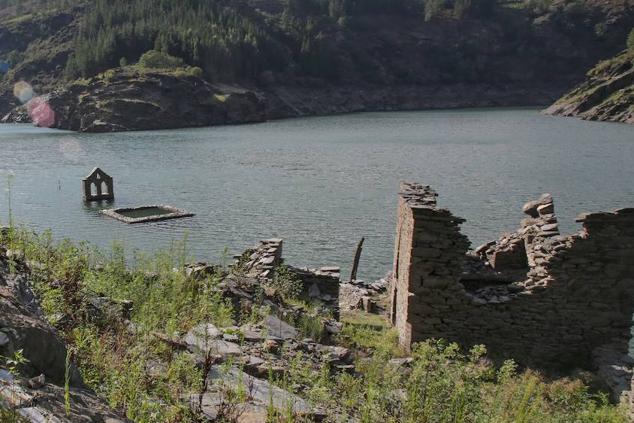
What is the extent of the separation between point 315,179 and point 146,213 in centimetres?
1916

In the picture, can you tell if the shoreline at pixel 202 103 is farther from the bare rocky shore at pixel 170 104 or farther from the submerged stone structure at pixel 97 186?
the submerged stone structure at pixel 97 186

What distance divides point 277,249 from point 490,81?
182 meters

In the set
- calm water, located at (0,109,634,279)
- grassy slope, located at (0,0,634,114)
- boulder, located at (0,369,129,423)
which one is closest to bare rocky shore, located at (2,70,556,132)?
grassy slope, located at (0,0,634,114)

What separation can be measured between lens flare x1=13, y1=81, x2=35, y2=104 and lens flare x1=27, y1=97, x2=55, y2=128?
661 inches

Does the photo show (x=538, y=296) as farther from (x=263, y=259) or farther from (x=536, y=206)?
(x=263, y=259)

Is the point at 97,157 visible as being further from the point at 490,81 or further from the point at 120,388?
the point at 490,81

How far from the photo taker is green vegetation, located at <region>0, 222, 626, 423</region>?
641cm

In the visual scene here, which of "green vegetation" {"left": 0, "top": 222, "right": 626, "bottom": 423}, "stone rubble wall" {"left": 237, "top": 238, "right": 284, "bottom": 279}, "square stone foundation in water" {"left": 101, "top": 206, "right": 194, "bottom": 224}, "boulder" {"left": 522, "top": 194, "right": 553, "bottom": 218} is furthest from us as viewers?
"square stone foundation in water" {"left": 101, "top": 206, "right": 194, "bottom": 224}

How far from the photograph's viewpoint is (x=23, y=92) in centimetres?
16962

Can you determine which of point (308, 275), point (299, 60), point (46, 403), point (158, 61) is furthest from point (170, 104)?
point (46, 403)

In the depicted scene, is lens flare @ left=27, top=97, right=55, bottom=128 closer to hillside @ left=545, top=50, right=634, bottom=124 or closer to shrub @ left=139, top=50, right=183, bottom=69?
shrub @ left=139, top=50, right=183, bottom=69

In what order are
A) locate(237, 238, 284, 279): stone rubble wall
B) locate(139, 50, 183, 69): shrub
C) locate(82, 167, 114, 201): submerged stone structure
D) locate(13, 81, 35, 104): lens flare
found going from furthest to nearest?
locate(13, 81, 35, 104): lens flare, locate(139, 50, 183, 69): shrub, locate(82, 167, 114, 201): submerged stone structure, locate(237, 238, 284, 279): stone rubble wall

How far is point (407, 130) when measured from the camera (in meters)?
110

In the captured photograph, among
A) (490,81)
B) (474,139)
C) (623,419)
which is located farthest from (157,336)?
(490,81)
